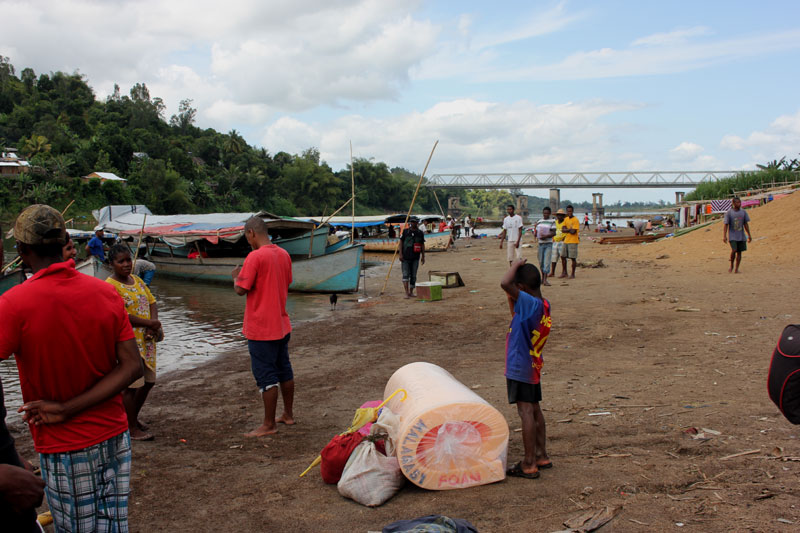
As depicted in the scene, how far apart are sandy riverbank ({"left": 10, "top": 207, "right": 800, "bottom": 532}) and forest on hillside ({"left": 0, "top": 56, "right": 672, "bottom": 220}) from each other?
3112 centimetres

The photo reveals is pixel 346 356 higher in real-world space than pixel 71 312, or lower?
lower

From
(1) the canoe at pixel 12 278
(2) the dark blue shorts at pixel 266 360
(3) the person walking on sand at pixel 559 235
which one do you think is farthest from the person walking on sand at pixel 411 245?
(1) the canoe at pixel 12 278

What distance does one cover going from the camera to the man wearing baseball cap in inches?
86.5

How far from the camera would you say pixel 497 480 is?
379cm

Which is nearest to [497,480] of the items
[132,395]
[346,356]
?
[132,395]

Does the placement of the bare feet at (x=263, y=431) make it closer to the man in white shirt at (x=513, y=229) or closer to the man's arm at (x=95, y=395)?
the man's arm at (x=95, y=395)

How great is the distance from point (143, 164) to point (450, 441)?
57380 millimetres

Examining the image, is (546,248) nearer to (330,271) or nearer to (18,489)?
Answer: (330,271)

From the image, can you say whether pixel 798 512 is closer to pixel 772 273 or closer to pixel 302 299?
pixel 772 273

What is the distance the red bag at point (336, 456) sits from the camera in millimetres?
3881

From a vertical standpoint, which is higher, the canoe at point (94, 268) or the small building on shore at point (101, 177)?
the small building on shore at point (101, 177)

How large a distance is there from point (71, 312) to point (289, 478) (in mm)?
2352

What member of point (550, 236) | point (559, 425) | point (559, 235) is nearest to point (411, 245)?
point (550, 236)

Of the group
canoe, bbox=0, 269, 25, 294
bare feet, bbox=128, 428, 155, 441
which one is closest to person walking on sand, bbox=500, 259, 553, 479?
bare feet, bbox=128, 428, 155, 441
